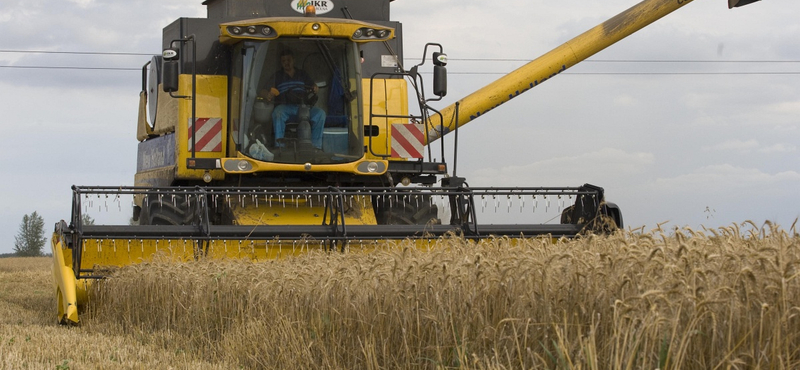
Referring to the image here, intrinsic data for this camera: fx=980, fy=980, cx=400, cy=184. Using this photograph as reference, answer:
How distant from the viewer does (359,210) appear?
336 inches

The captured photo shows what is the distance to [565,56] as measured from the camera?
38.3 ft

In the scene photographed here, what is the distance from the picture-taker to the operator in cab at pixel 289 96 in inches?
335

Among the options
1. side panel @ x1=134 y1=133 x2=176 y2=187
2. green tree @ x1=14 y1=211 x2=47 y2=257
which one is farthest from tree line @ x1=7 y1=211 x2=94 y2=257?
side panel @ x1=134 y1=133 x2=176 y2=187

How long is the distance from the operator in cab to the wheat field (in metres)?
2.12

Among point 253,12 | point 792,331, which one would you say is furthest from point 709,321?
point 253,12

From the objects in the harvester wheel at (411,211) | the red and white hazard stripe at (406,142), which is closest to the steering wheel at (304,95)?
the red and white hazard stripe at (406,142)

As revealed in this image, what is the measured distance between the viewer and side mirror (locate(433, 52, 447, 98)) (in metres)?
8.80

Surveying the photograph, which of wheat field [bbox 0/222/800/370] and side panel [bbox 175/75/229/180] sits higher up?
side panel [bbox 175/75/229/180]

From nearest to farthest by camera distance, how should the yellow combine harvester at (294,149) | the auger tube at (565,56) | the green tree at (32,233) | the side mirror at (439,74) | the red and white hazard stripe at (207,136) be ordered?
the yellow combine harvester at (294,149) → the red and white hazard stripe at (207,136) → the side mirror at (439,74) → the auger tube at (565,56) → the green tree at (32,233)

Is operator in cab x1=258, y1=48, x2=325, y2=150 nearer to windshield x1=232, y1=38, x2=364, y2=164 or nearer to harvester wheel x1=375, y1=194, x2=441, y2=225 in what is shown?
windshield x1=232, y1=38, x2=364, y2=164

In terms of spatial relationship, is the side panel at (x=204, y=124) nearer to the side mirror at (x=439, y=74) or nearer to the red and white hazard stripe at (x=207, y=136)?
the red and white hazard stripe at (x=207, y=136)

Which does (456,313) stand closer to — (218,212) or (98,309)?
(98,309)

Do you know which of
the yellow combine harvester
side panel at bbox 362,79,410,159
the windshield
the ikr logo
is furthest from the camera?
the ikr logo

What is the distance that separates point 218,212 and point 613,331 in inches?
228
